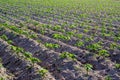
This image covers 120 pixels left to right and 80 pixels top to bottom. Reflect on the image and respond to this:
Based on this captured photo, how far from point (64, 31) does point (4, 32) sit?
12.5 feet

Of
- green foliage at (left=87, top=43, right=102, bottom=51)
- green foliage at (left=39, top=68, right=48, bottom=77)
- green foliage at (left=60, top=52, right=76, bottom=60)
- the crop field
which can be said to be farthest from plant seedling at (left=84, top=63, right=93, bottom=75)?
green foliage at (left=87, top=43, right=102, bottom=51)

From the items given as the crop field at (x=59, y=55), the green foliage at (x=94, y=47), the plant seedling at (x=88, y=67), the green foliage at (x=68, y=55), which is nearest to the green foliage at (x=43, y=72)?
the crop field at (x=59, y=55)

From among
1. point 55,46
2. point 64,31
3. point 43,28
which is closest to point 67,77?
point 55,46

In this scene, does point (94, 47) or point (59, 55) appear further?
point (94, 47)

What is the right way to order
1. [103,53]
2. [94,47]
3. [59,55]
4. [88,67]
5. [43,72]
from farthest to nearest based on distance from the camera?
[94,47], [103,53], [59,55], [88,67], [43,72]

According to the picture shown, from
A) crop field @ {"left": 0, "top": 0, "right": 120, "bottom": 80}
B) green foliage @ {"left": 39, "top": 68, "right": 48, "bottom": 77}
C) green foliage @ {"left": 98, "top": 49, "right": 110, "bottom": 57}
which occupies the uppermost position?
green foliage @ {"left": 39, "top": 68, "right": 48, "bottom": 77}

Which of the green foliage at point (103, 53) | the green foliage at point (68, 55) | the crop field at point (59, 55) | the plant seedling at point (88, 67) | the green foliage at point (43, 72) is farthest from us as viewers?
the green foliage at point (103, 53)

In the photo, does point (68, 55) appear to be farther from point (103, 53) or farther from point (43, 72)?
point (43, 72)

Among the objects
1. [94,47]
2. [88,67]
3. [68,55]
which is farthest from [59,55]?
[94,47]

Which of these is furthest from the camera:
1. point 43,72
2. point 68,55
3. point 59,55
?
point 59,55

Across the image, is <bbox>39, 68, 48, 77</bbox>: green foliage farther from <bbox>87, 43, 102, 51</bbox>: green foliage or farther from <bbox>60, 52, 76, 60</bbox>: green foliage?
<bbox>87, 43, 102, 51</bbox>: green foliage

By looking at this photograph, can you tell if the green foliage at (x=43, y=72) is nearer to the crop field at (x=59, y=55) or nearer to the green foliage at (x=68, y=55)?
the crop field at (x=59, y=55)

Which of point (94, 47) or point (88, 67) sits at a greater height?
point (88, 67)

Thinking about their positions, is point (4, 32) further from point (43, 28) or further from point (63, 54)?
point (63, 54)
